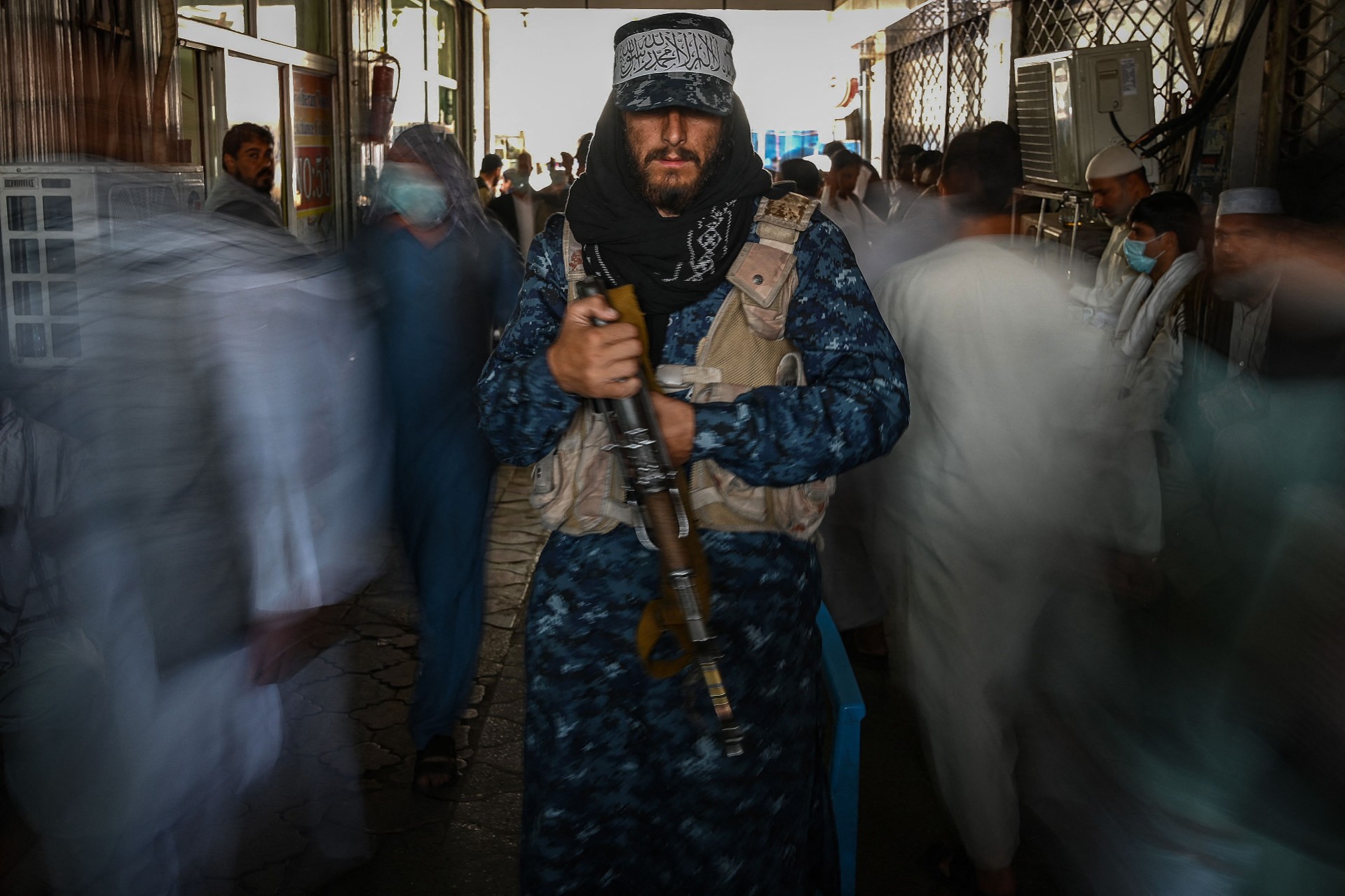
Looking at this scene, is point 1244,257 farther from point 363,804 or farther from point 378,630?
point 378,630

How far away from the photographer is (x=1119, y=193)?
6121mm

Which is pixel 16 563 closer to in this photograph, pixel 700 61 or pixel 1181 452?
pixel 700 61

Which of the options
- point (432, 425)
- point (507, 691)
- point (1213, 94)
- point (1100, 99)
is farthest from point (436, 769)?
point (1213, 94)

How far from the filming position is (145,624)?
2041 millimetres

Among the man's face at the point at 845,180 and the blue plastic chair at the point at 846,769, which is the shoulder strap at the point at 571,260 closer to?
the blue plastic chair at the point at 846,769

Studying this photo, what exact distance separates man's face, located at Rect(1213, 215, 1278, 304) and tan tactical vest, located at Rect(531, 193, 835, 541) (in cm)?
112

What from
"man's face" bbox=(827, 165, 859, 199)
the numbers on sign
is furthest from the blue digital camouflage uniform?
the numbers on sign

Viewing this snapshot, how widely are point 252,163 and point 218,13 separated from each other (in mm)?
2169

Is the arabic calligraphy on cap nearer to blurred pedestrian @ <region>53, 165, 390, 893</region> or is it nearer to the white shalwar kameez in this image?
blurred pedestrian @ <region>53, 165, 390, 893</region>

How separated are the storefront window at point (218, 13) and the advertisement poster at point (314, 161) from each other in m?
1.21

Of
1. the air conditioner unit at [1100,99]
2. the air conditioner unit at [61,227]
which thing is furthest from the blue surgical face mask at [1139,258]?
the air conditioner unit at [61,227]

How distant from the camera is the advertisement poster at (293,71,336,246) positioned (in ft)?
28.6

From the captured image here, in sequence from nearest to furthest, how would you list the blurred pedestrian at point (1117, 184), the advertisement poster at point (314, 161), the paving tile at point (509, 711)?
1. the paving tile at point (509, 711)
2. the blurred pedestrian at point (1117, 184)
3. the advertisement poster at point (314, 161)

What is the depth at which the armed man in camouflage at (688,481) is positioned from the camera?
2.02 m
